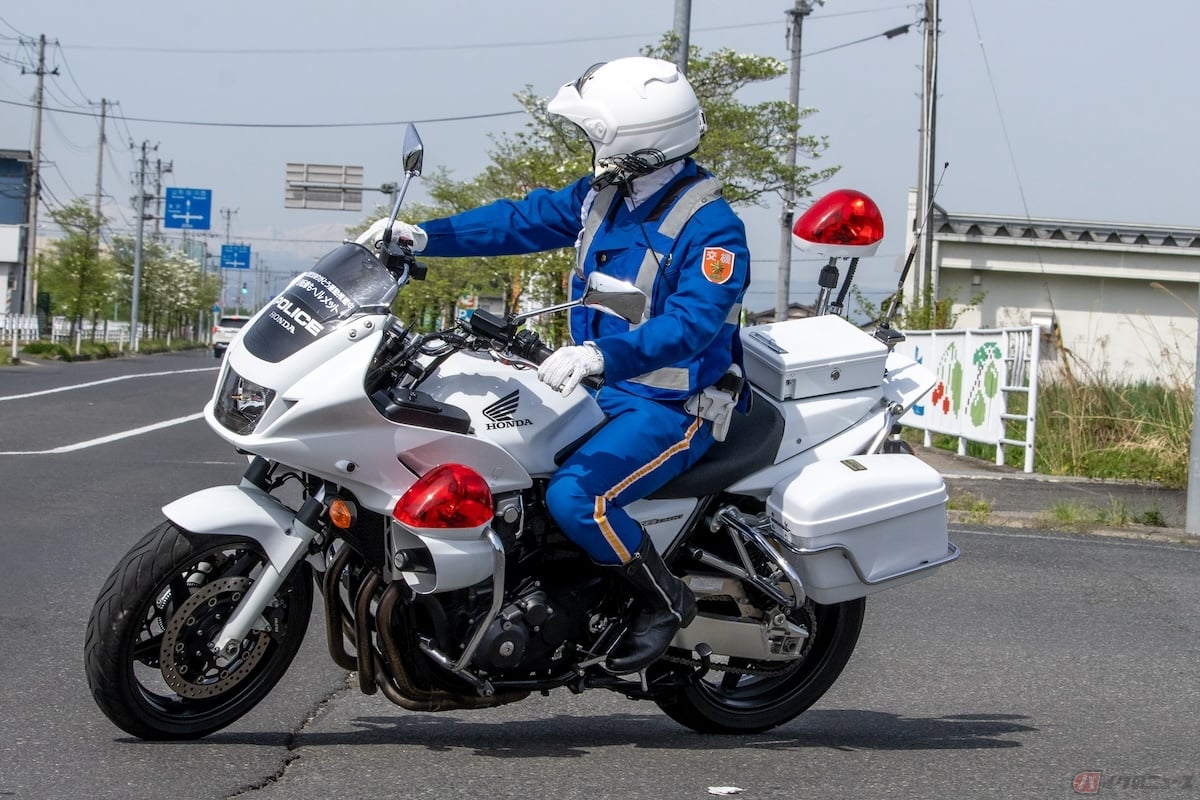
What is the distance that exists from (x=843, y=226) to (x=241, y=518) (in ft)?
7.51

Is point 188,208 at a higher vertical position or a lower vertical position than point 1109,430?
higher

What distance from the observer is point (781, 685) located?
492 cm

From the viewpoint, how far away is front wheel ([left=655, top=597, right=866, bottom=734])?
15.8 feet

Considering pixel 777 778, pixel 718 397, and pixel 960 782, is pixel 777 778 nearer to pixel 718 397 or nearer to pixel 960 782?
pixel 960 782

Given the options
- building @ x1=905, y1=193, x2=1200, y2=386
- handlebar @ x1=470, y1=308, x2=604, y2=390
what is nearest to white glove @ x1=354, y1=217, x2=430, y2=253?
handlebar @ x1=470, y1=308, x2=604, y2=390

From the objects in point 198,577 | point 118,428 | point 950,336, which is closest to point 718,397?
point 198,577

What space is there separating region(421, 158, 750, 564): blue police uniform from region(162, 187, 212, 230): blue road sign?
67.0m

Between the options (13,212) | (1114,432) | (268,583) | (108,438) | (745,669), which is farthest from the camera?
(13,212)

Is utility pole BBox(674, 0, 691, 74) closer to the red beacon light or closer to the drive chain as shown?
the red beacon light

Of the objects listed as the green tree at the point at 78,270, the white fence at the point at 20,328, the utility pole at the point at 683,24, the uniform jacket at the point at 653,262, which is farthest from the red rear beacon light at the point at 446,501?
the green tree at the point at 78,270

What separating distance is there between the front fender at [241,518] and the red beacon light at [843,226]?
6.74ft

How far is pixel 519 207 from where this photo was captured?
481 cm

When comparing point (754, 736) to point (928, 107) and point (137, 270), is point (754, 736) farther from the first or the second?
point (137, 270)

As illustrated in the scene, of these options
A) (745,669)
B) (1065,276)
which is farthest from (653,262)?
(1065,276)
